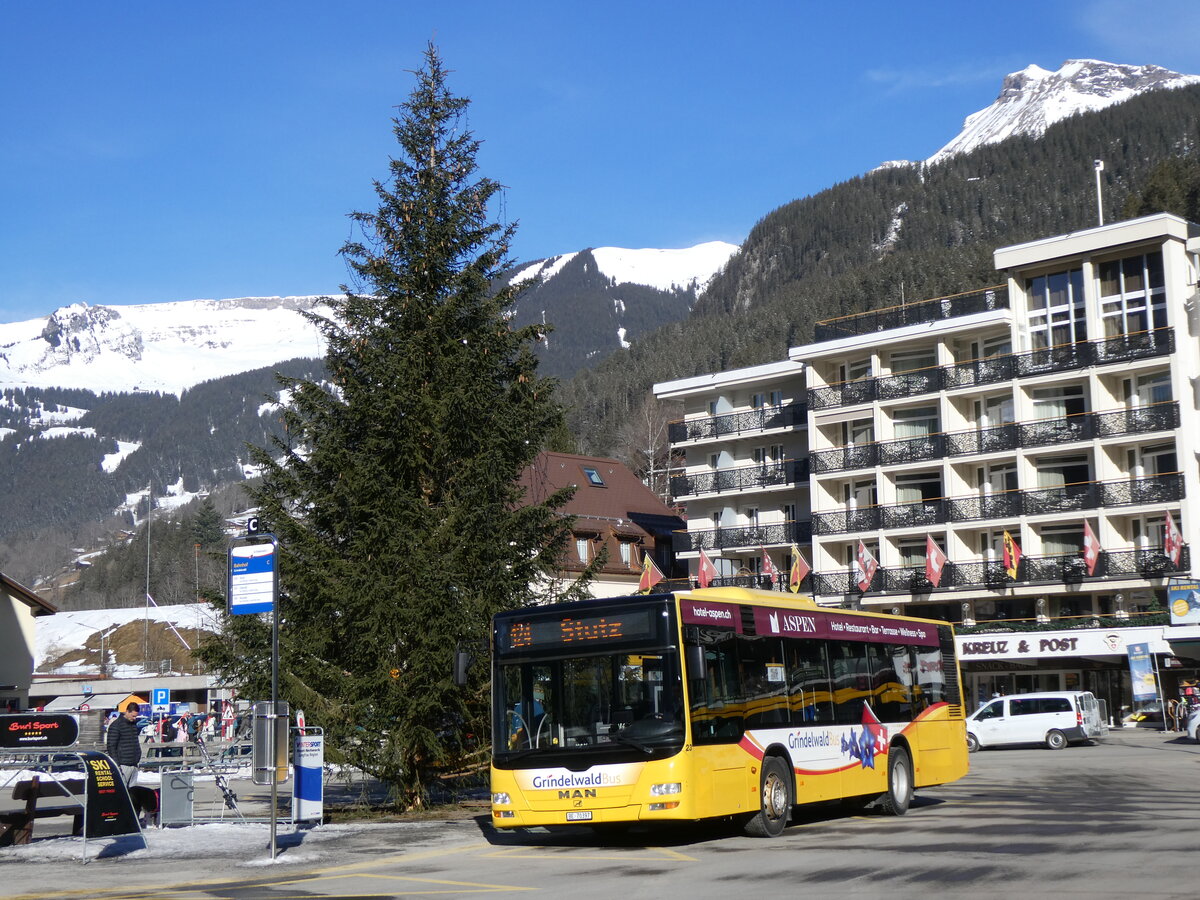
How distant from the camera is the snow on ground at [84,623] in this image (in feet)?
412

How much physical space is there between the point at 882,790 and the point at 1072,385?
41.8 meters

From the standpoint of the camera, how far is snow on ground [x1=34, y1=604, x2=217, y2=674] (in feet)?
412

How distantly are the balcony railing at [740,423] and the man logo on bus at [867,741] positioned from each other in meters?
47.2

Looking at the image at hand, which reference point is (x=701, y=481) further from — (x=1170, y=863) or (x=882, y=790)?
(x=1170, y=863)

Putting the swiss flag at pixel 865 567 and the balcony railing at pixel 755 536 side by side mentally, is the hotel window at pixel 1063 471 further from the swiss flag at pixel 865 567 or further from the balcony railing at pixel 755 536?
the balcony railing at pixel 755 536

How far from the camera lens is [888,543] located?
62.1 m

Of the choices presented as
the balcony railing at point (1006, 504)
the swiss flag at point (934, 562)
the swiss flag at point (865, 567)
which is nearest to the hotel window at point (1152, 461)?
the balcony railing at point (1006, 504)

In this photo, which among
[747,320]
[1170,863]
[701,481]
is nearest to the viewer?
[1170,863]

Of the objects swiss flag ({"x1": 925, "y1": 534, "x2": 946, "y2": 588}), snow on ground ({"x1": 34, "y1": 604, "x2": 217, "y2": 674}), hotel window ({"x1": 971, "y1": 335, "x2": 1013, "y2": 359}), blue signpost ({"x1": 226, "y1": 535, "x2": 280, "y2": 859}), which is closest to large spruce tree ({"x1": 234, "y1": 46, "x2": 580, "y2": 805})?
blue signpost ({"x1": 226, "y1": 535, "x2": 280, "y2": 859})

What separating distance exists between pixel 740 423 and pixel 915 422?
10585 millimetres

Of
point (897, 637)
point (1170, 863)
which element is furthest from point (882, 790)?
point (1170, 863)

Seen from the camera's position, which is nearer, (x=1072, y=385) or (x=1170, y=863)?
(x=1170, y=863)

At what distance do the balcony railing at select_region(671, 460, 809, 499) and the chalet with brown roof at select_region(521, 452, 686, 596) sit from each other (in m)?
3.53

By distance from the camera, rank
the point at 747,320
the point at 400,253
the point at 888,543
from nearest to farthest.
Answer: the point at 400,253 < the point at 888,543 < the point at 747,320
